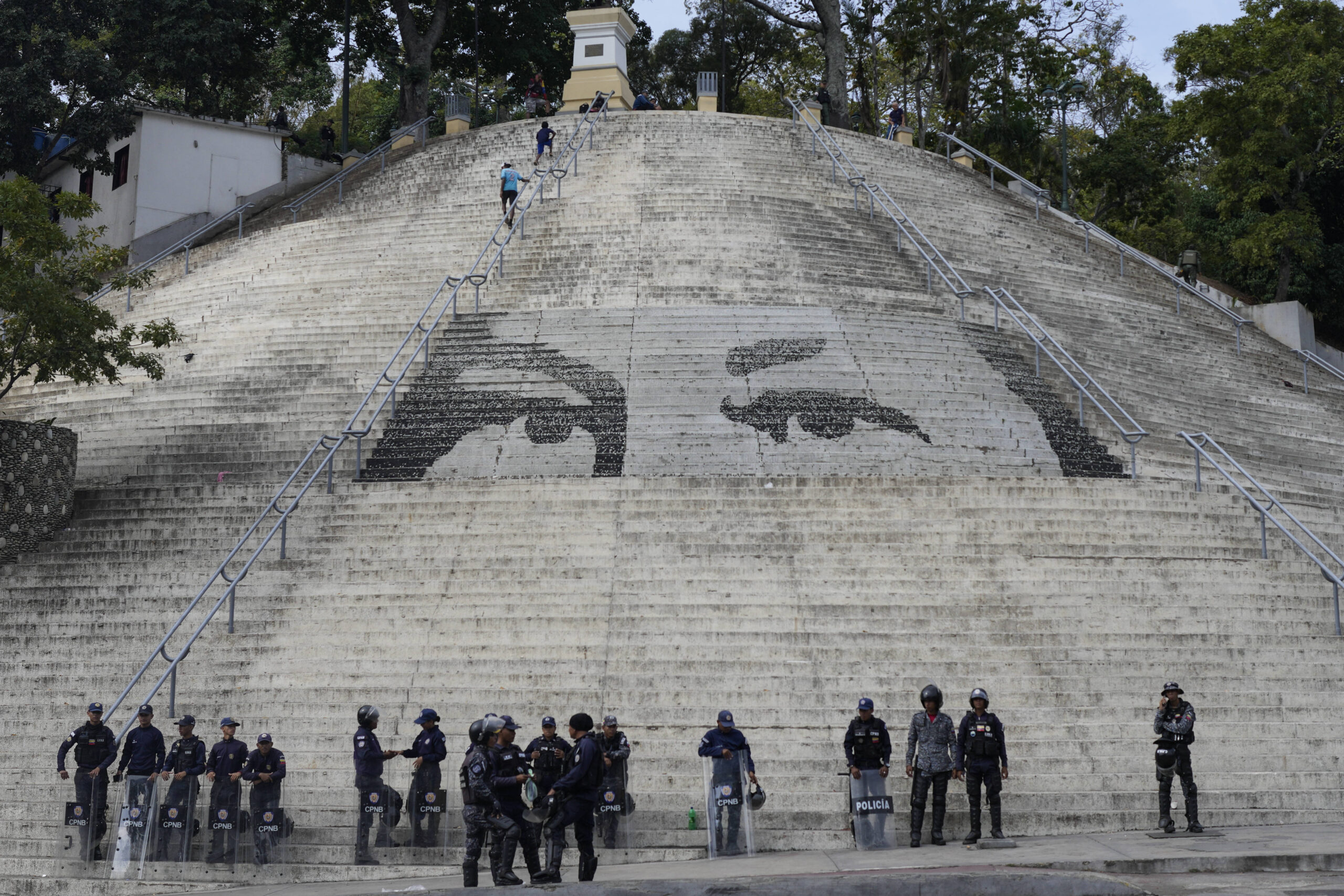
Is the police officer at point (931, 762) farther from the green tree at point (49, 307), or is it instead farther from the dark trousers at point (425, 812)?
the green tree at point (49, 307)

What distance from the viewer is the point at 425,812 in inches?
408

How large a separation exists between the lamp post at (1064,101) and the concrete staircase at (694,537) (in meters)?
12.9

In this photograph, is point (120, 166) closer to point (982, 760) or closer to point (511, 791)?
point (511, 791)

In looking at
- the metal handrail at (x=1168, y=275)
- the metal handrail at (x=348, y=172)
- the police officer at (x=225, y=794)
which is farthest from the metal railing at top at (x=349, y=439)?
the metal handrail at (x=1168, y=275)

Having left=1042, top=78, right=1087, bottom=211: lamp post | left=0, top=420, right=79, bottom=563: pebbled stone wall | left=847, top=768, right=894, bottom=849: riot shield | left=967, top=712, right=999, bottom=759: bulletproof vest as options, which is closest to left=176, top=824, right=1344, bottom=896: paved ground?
left=847, top=768, right=894, bottom=849: riot shield

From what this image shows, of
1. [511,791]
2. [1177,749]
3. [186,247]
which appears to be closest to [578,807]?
[511,791]

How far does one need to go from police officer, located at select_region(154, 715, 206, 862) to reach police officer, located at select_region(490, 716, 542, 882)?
9.26 ft

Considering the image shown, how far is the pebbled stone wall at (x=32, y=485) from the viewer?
1588cm

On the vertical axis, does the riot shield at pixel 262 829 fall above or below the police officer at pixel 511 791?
below

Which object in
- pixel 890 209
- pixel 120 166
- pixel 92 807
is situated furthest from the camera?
pixel 120 166

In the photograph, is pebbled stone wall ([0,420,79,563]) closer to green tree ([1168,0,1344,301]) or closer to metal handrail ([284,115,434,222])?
metal handrail ([284,115,434,222])

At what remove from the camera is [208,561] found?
49.8 feet

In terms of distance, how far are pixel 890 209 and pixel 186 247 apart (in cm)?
1419

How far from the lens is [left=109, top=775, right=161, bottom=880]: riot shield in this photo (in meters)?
10.3
